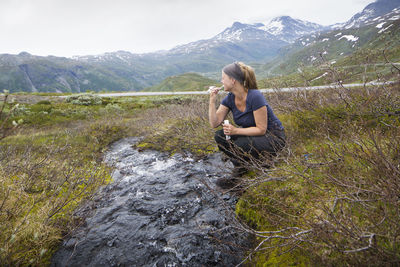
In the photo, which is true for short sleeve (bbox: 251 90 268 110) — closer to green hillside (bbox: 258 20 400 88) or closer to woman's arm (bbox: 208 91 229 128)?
A: woman's arm (bbox: 208 91 229 128)

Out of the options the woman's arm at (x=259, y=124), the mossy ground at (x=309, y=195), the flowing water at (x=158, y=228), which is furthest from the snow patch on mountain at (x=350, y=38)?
the flowing water at (x=158, y=228)

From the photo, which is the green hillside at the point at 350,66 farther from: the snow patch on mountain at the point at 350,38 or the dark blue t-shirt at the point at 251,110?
the snow patch on mountain at the point at 350,38

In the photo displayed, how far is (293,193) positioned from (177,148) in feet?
16.0

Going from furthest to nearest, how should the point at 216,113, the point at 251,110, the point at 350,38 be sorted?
the point at 350,38
the point at 216,113
the point at 251,110

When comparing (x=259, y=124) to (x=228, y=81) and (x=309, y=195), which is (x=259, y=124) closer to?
(x=228, y=81)

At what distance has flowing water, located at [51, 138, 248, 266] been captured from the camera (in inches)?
112

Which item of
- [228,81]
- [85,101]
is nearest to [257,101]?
[228,81]

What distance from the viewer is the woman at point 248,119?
148 inches

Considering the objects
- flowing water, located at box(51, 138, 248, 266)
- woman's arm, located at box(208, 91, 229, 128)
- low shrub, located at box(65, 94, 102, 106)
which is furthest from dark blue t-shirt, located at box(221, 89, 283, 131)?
low shrub, located at box(65, 94, 102, 106)

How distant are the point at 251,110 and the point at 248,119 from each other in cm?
21

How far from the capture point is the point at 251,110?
3945mm

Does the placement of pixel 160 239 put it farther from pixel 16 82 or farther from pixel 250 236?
pixel 16 82

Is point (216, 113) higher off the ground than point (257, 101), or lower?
lower

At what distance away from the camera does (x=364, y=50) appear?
173 inches
